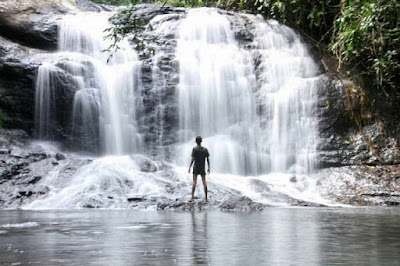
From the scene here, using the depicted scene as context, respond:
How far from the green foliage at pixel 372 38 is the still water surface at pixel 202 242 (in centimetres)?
784

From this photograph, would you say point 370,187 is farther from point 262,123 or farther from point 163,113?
point 163,113

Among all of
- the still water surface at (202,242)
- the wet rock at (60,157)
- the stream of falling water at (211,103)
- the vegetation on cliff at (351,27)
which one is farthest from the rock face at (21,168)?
the still water surface at (202,242)

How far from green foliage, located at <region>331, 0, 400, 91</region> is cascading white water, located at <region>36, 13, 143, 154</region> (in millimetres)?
6767

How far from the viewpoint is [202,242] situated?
556 centimetres

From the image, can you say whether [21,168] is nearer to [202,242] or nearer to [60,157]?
[60,157]

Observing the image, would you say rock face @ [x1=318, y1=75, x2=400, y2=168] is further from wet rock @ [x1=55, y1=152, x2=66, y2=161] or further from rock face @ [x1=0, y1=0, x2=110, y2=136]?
rock face @ [x1=0, y1=0, x2=110, y2=136]

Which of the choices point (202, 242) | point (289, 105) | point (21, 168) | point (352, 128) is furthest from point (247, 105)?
point (202, 242)

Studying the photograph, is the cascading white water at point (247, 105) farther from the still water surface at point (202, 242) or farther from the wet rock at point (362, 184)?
the still water surface at point (202, 242)

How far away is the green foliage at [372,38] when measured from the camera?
565 inches

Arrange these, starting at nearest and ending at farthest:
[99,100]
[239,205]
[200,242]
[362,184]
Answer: [200,242] < [239,205] < [362,184] < [99,100]

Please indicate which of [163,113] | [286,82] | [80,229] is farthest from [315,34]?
[80,229]

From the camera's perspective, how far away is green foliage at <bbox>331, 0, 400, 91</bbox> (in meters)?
14.4

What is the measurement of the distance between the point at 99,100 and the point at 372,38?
858 centimetres

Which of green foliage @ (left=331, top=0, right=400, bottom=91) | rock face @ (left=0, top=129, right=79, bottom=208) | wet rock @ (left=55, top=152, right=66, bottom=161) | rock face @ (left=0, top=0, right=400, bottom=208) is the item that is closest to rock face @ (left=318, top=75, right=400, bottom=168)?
rock face @ (left=0, top=0, right=400, bottom=208)
